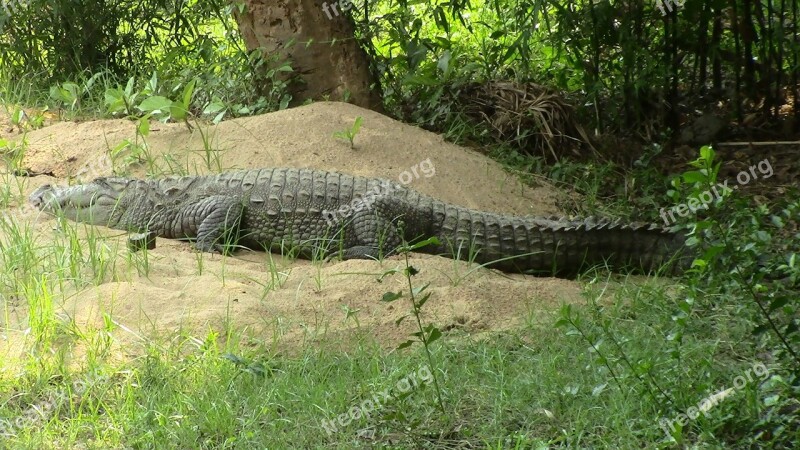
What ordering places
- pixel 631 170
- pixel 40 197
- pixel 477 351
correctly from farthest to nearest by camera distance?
pixel 631 170 < pixel 40 197 < pixel 477 351

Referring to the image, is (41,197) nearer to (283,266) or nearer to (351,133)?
(283,266)

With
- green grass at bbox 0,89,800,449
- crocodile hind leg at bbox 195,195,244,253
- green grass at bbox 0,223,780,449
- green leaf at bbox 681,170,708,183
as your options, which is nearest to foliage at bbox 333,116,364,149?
crocodile hind leg at bbox 195,195,244,253

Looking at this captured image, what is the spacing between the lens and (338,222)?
653cm

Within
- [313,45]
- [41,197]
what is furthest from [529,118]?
[41,197]

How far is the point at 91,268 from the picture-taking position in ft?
17.3

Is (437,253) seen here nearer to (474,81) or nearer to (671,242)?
(671,242)

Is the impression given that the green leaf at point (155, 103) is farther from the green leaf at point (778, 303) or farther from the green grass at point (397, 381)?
the green leaf at point (778, 303)

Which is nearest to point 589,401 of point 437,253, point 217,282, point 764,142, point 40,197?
point 217,282

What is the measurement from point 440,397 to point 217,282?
5.72 feet

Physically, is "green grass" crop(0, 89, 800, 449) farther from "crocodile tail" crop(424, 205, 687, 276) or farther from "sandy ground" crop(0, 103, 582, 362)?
"crocodile tail" crop(424, 205, 687, 276)

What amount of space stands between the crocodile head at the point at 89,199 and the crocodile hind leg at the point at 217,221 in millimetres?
583
